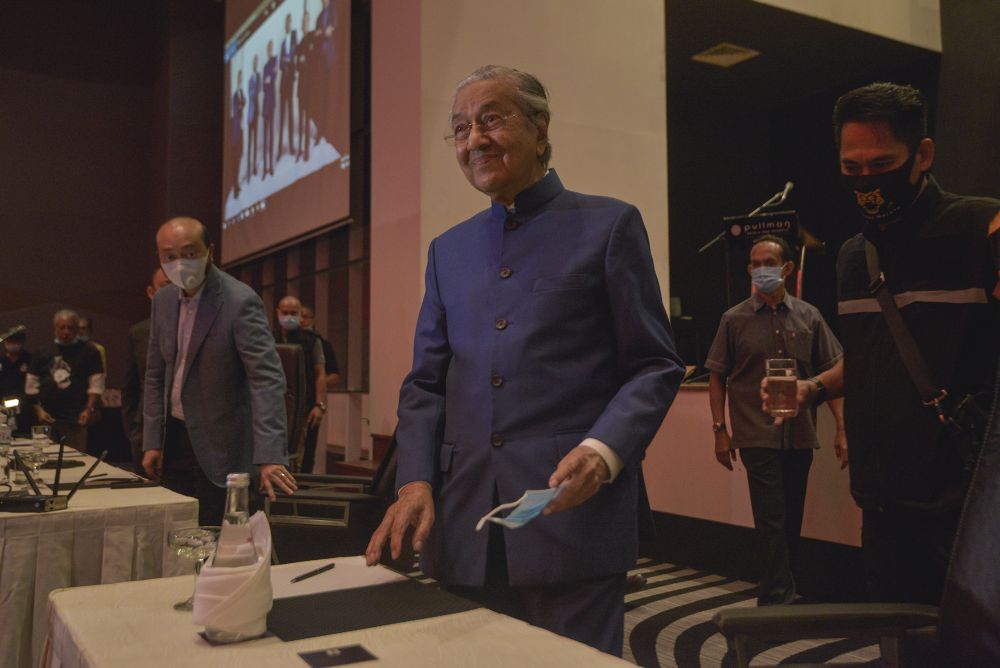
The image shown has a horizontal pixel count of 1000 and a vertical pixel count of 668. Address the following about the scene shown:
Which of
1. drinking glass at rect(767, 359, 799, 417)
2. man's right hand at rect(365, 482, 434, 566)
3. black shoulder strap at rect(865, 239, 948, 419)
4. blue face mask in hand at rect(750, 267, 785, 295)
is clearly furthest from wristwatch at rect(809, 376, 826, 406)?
blue face mask in hand at rect(750, 267, 785, 295)

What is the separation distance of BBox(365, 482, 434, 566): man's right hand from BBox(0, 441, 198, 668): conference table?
947 mm

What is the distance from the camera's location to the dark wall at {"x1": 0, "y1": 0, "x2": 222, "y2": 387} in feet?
30.4

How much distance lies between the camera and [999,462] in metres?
0.99

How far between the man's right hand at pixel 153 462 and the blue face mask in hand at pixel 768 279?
7.94 ft

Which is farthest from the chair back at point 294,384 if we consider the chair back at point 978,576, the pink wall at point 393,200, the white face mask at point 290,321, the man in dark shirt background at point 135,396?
Answer: the chair back at point 978,576

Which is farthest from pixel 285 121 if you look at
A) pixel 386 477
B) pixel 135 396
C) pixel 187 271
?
pixel 386 477

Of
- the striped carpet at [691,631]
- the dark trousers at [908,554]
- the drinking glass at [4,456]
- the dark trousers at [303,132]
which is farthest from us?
the dark trousers at [303,132]

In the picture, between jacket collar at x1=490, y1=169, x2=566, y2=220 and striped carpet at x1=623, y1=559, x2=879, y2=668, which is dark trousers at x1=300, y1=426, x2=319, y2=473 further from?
jacket collar at x1=490, y1=169, x2=566, y2=220

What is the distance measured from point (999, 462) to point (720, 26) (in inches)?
255

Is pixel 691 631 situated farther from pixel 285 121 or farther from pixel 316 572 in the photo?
pixel 285 121

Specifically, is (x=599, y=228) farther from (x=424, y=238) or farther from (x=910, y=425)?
(x=424, y=238)

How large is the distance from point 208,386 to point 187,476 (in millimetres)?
352

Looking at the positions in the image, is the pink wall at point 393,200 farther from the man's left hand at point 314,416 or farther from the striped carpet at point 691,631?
the striped carpet at point 691,631

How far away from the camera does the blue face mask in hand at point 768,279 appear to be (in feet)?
11.6
